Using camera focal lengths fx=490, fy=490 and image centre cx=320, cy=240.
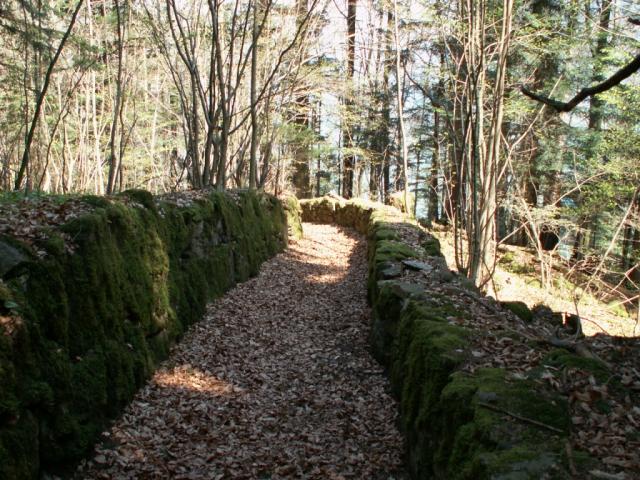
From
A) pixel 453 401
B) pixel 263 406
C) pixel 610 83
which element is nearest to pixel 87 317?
pixel 263 406

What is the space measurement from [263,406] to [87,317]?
2.12m

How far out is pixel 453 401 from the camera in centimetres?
322

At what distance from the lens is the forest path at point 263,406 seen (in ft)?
13.9

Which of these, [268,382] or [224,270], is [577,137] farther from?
[268,382]

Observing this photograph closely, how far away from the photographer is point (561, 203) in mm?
18016

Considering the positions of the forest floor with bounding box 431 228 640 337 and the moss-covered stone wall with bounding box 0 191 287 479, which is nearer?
the moss-covered stone wall with bounding box 0 191 287 479

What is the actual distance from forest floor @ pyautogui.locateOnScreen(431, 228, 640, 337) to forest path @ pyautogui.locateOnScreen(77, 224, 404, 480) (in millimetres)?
5570

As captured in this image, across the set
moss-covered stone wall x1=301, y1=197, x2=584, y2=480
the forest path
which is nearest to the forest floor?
the forest path

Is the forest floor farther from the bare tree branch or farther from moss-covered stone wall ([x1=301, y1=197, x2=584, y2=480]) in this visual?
the bare tree branch

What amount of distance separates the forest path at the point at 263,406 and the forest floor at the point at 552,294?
557cm

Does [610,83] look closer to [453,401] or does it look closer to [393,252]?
[453,401]

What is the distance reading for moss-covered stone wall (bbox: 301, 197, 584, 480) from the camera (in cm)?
250

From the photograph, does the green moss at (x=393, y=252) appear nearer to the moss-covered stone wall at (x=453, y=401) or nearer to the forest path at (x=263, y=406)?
the forest path at (x=263, y=406)

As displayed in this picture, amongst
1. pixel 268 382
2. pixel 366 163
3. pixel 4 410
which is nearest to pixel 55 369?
pixel 4 410
